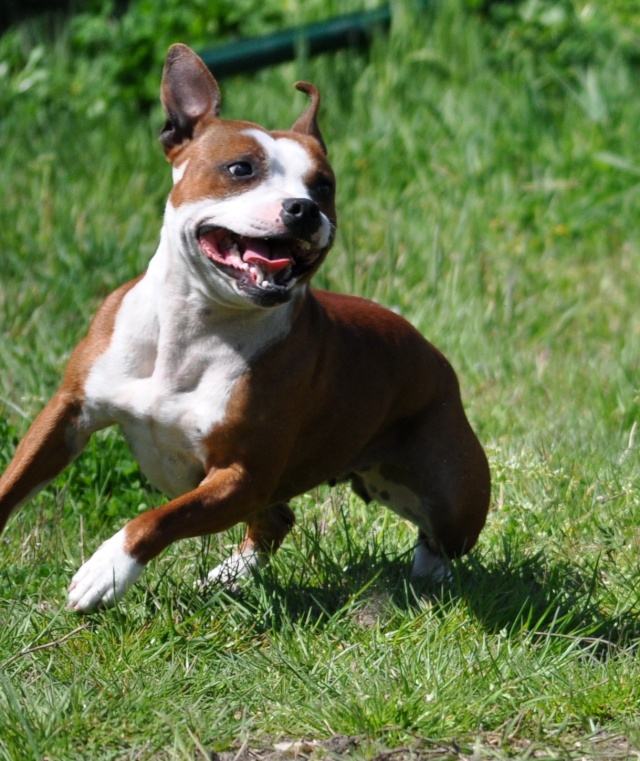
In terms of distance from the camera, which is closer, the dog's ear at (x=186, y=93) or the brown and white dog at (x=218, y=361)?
the brown and white dog at (x=218, y=361)

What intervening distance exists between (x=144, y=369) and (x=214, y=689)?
97 cm

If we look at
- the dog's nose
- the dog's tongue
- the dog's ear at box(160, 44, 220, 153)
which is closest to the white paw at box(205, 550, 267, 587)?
the dog's tongue

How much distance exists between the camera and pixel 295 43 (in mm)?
8570

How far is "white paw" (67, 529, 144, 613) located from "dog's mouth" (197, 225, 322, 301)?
2.55ft

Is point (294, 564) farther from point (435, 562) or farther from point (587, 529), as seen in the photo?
point (587, 529)

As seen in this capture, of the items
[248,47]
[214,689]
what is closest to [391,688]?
[214,689]

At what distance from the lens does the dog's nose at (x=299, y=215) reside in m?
3.58

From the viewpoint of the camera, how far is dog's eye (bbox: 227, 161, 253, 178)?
3.74 meters

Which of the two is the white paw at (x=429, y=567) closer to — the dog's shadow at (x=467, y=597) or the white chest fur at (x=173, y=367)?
the dog's shadow at (x=467, y=597)

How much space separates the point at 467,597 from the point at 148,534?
1.05 meters

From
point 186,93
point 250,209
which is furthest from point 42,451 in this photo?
point 186,93

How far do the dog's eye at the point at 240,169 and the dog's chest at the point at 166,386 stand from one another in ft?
1.57

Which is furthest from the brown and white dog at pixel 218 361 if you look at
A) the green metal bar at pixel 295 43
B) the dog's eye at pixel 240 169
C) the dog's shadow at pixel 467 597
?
the green metal bar at pixel 295 43

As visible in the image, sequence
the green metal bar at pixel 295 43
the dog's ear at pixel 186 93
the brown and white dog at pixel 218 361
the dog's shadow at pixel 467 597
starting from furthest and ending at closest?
the green metal bar at pixel 295 43, the dog's ear at pixel 186 93, the dog's shadow at pixel 467 597, the brown and white dog at pixel 218 361
